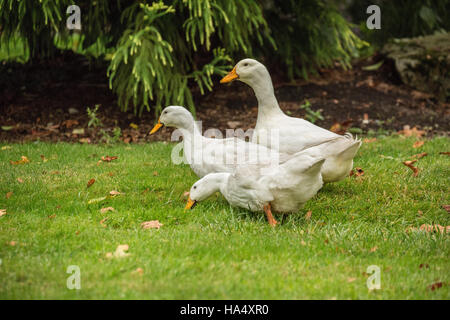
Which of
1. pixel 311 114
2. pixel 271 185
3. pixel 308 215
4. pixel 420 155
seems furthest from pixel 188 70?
pixel 271 185

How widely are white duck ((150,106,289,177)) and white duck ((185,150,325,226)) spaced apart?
0.58 ft

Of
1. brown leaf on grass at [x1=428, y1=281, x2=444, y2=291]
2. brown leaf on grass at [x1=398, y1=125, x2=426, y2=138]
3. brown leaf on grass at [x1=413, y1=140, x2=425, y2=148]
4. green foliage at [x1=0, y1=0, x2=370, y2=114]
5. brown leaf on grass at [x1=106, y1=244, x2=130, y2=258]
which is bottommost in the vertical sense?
brown leaf on grass at [x1=428, y1=281, x2=444, y2=291]

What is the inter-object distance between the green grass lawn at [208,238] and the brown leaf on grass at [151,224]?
6 centimetres

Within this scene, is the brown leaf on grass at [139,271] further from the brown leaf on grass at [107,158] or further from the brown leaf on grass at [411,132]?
the brown leaf on grass at [411,132]

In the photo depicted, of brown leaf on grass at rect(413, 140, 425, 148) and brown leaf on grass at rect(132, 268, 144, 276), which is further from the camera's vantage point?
brown leaf on grass at rect(413, 140, 425, 148)

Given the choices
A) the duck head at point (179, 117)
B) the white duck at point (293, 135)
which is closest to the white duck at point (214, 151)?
the duck head at point (179, 117)

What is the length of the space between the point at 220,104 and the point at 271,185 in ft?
14.4

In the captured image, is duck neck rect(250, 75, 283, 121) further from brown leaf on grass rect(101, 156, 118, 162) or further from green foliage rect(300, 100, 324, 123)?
green foliage rect(300, 100, 324, 123)

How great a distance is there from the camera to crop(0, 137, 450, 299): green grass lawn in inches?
106

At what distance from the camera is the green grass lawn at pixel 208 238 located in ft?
8.82

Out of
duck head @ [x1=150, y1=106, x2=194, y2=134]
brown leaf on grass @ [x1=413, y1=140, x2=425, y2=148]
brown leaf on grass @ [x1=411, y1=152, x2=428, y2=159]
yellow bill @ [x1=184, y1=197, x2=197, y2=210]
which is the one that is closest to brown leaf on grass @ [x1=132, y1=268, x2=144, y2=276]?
yellow bill @ [x1=184, y1=197, x2=197, y2=210]

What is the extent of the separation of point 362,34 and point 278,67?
3.54m

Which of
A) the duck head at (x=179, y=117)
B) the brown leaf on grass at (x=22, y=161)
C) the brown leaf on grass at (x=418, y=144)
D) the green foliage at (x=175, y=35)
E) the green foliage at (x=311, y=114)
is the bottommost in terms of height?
the brown leaf on grass at (x=22, y=161)

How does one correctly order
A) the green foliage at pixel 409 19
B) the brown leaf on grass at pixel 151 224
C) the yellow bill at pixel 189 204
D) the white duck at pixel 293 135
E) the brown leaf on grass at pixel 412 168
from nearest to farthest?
the brown leaf on grass at pixel 151 224 < the white duck at pixel 293 135 < the yellow bill at pixel 189 204 < the brown leaf on grass at pixel 412 168 < the green foliage at pixel 409 19
